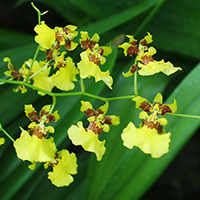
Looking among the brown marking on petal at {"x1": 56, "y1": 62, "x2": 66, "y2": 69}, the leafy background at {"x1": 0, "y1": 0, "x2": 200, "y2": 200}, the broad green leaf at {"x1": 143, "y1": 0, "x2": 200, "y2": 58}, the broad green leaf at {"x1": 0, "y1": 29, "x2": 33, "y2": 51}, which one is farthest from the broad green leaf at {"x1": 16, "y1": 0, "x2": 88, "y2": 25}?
the brown marking on petal at {"x1": 56, "y1": 62, "x2": 66, "y2": 69}

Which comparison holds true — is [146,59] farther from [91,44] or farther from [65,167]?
[65,167]

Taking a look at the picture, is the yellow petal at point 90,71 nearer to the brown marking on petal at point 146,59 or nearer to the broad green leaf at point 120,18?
the brown marking on petal at point 146,59

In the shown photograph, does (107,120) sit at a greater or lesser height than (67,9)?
lesser

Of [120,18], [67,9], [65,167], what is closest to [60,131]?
[65,167]

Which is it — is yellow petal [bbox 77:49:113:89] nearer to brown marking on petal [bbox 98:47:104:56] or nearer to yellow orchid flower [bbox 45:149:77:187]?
brown marking on petal [bbox 98:47:104:56]

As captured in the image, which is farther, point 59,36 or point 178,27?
point 178,27

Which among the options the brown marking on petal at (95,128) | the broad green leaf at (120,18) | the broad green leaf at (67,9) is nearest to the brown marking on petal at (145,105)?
the brown marking on petal at (95,128)

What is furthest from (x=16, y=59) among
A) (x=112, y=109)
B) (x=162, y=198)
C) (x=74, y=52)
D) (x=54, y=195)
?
(x=162, y=198)
